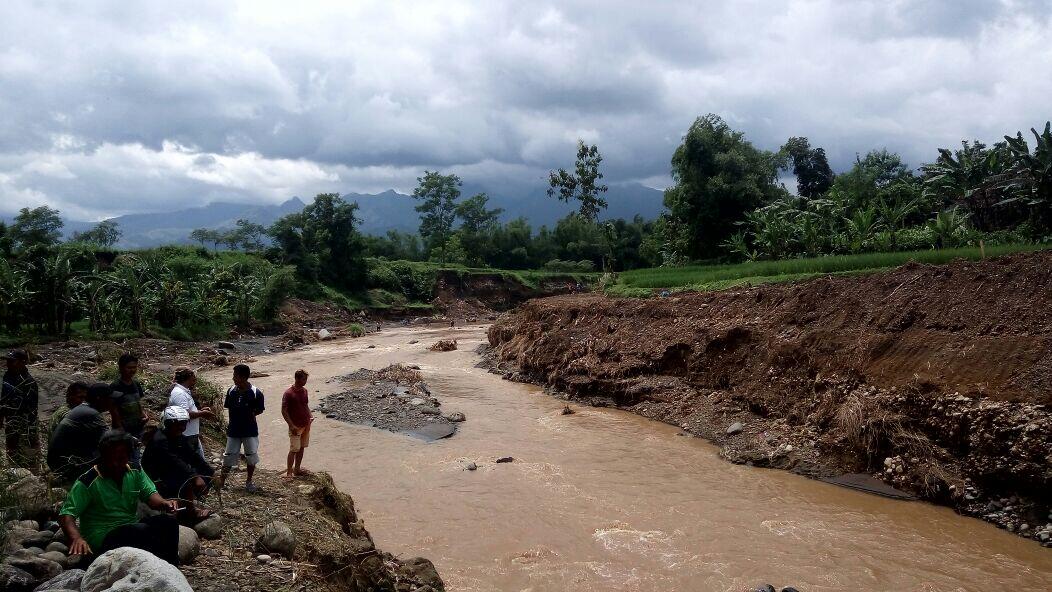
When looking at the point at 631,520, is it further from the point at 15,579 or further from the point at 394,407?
the point at 394,407

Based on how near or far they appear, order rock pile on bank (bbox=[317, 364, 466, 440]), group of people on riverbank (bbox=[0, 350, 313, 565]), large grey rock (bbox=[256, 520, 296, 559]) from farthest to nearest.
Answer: rock pile on bank (bbox=[317, 364, 466, 440]) → large grey rock (bbox=[256, 520, 296, 559]) → group of people on riverbank (bbox=[0, 350, 313, 565])

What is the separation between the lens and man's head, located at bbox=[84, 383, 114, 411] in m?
6.18

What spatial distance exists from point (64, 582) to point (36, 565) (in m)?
0.43

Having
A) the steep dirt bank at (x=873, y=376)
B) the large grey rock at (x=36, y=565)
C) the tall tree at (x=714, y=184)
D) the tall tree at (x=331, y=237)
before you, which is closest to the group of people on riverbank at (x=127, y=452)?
the large grey rock at (x=36, y=565)

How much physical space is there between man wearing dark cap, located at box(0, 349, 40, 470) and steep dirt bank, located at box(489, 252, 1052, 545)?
1161 centimetres

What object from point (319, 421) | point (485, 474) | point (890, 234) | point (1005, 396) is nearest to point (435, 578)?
point (485, 474)

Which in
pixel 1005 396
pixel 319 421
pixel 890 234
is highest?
pixel 890 234

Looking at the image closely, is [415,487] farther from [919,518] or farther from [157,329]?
[157,329]

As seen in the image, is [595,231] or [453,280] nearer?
[453,280]

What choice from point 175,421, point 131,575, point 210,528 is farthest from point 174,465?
point 131,575

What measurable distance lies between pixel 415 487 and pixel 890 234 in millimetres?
24730

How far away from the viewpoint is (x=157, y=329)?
2953 centimetres

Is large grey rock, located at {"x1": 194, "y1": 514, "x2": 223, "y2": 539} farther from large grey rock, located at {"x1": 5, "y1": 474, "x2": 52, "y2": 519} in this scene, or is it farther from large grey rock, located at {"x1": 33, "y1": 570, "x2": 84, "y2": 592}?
large grey rock, located at {"x1": 33, "y1": 570, "x2": 84, "y2": 592}

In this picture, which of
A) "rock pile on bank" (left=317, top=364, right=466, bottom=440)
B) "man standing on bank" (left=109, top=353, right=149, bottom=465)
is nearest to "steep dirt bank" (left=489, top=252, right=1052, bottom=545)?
"rock pile on bank" (left=317, top=364, right=466, bottom=440)
